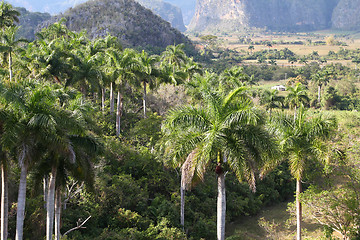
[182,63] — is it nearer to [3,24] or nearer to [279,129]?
[3,24]

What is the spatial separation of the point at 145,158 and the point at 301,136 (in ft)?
38.2

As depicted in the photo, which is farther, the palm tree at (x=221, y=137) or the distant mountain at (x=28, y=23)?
the distant mountain at (x=28, y=23)

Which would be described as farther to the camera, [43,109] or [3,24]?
[3,24]

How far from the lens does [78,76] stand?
27.5m

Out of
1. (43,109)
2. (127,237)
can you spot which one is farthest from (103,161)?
(43,109)

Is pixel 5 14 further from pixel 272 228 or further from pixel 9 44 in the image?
pixel 272 228

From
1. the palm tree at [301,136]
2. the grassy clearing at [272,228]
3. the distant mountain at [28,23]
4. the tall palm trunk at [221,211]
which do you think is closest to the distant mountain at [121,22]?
the distant mountain at [28,23]

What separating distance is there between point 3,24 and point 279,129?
3306 cm

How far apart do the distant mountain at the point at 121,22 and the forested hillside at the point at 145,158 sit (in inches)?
2231

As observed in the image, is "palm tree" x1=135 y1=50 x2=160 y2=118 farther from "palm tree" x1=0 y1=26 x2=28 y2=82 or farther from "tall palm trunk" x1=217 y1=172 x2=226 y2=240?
"tall palm trunk" x1=217 y1=172 x2=226 y2=240

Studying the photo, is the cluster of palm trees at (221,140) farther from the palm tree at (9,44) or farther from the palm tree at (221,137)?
the palm tree at (9,44)

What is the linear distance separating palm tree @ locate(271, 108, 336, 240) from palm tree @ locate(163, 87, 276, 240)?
3.87m

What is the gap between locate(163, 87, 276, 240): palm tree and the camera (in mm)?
11297

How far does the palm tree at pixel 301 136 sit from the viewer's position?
49.9 ft
